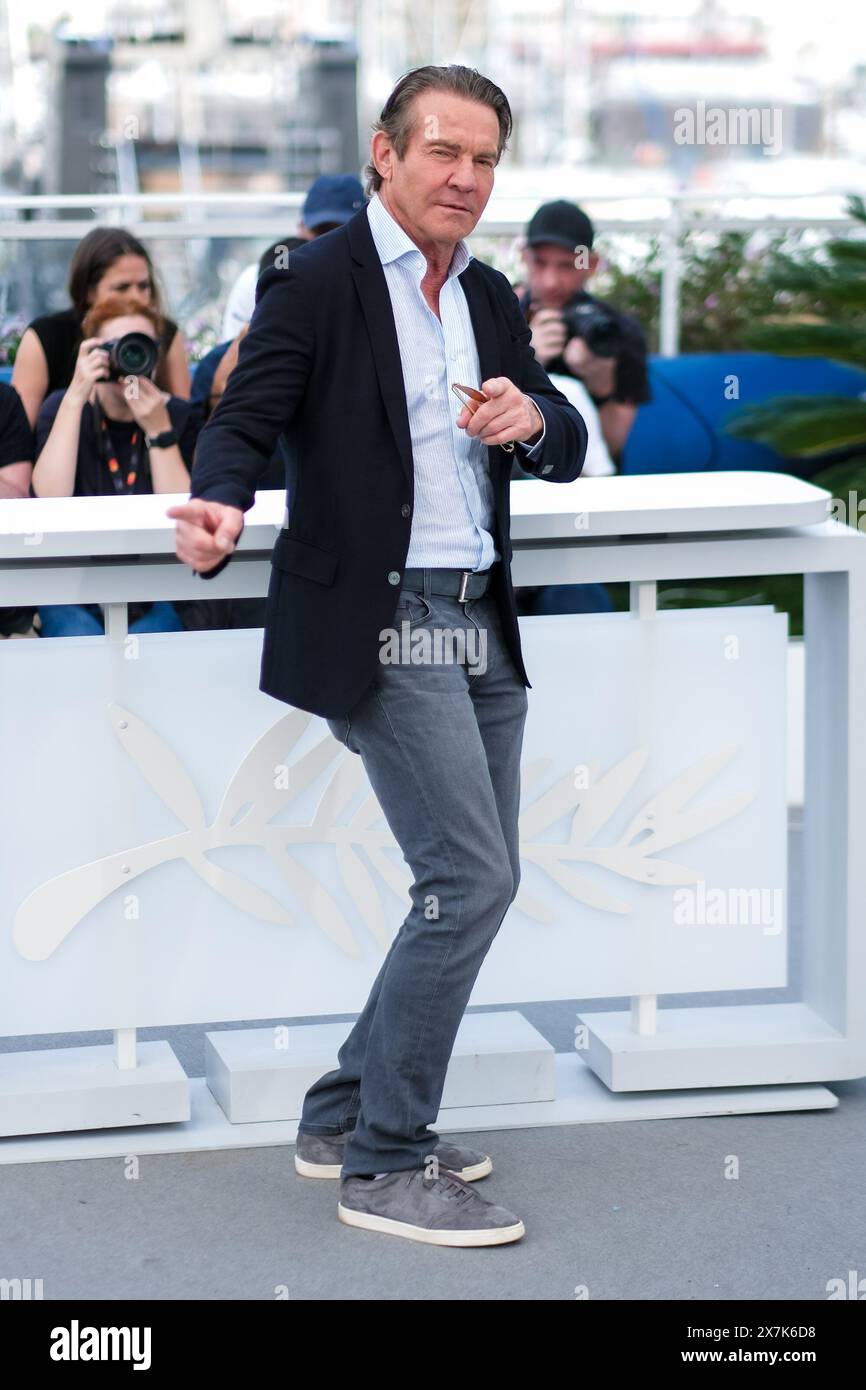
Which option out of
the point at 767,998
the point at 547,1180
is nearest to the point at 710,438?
the point at 767,998

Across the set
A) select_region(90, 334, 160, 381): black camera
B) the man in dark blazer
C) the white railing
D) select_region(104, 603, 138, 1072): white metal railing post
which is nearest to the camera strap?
select_region(90, 334, 160, 381): black camera

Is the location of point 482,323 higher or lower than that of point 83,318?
lower

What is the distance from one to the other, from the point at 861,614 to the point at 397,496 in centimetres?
117

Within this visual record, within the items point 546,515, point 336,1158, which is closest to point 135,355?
point 546,515

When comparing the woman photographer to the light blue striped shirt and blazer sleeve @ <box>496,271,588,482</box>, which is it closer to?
blazer sleeve @ <box>496,271,588,482</box>

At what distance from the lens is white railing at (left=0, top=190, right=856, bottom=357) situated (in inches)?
274

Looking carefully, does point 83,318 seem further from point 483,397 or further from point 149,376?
point 483,397

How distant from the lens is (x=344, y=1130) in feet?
10.6

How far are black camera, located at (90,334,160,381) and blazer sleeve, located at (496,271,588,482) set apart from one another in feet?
4.76

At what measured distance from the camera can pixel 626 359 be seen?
18.7 ft

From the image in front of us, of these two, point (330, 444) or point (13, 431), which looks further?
point (13, 431)

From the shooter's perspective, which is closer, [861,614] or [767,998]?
[861,614]

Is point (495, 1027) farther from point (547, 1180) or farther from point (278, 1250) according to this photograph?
point (278, 1250)

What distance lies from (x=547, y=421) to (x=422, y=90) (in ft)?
1.79
